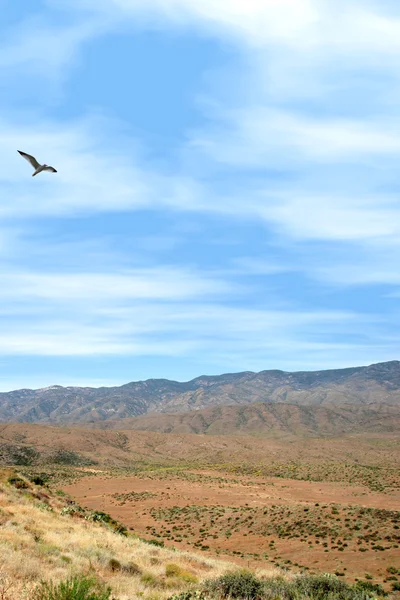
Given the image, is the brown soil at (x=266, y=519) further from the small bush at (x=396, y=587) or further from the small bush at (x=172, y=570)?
the small bush at (x=172, y=570)

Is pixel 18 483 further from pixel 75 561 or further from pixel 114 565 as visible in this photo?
pixel 75 561

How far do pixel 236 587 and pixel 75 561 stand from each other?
4381 millimetres

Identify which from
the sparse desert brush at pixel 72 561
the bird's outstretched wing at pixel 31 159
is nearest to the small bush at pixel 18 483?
the sparse desert brush at pixel 72 561

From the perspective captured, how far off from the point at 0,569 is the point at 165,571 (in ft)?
22.0

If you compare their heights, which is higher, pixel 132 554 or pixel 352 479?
pixel 132 554

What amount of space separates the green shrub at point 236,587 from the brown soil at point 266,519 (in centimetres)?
1339

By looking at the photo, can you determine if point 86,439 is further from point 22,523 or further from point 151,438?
point 22,523

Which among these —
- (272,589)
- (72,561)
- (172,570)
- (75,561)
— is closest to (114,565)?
(75,561)

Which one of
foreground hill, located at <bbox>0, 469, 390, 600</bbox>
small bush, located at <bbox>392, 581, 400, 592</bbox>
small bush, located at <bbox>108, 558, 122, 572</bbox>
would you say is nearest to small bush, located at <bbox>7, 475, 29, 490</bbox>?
foreground hill, located at <bbox>0, 469, 390, 600</bbox>

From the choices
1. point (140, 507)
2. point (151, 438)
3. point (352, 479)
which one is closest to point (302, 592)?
point (140, 507)

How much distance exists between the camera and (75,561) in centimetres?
1209

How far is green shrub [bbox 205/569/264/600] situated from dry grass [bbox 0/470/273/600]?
1.03 metres

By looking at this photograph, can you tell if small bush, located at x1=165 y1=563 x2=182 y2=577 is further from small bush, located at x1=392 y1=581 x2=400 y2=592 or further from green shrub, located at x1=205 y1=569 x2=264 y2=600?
small bush, located at x1=392 y1=581 x2=400 y2=592

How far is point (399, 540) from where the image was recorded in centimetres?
2844
